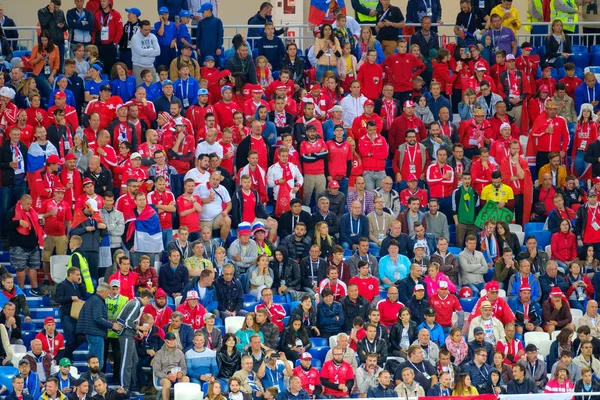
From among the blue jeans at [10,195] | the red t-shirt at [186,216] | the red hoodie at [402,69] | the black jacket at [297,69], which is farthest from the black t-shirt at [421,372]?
the black jacket at [297,69]

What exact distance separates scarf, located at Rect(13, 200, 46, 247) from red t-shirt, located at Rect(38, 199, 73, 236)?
114 millimetres

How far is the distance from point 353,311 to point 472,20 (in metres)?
8.14

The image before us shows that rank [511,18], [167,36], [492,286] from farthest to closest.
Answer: [511,18], [167,36], [492,286]

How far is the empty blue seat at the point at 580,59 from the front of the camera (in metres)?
25.1

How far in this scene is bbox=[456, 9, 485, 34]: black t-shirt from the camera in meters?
24.7

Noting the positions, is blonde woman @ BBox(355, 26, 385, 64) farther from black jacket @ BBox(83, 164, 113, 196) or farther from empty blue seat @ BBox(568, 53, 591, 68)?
black jacket @ BBox(83, 164, 113, 196)

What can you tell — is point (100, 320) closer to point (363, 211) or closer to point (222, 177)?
point (222, 177)

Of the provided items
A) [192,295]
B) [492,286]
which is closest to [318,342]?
[192,295]

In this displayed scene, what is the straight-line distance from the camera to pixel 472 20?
2470 cm

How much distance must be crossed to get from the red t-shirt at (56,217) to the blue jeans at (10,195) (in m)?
0.95

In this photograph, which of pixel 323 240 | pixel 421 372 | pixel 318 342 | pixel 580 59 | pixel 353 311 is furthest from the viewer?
pixel 580 59

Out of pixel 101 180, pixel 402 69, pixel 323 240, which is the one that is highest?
pixel 402 69

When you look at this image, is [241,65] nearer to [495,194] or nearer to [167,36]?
[167,36]

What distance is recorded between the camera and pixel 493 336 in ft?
59.3
